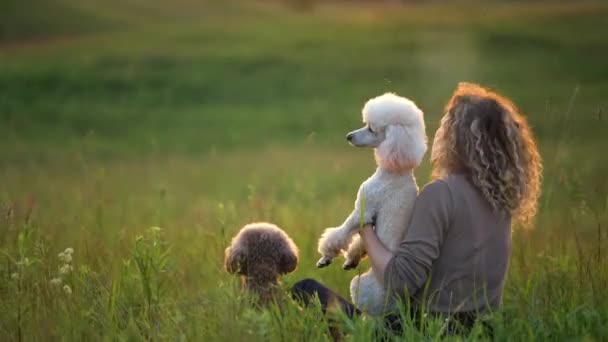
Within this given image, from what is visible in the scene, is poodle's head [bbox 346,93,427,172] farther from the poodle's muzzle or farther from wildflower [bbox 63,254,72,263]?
wildflower [bbox 63,254,72,263]

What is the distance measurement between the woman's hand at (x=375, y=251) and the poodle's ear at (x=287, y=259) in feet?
1.48

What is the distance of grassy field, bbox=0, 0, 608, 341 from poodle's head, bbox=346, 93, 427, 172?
0.77m

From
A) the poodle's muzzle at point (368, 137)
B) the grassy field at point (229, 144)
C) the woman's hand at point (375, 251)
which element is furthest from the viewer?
the grassy field at point (229, 144)

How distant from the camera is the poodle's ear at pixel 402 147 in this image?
14.3 ft

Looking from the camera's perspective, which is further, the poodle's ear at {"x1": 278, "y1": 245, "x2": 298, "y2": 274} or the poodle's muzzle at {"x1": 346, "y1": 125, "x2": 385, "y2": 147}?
the poodle's ear at {"x1": 278, "y1": 245, "x2": 298, "y2": 274}

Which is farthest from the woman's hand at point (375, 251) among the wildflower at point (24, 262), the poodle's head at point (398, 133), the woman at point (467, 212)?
the wildflower at point (24, 262)

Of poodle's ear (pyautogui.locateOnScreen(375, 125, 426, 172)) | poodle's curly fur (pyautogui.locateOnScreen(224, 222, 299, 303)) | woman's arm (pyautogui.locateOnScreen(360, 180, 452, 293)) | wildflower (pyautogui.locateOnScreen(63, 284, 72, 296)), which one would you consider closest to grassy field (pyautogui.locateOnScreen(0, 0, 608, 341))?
wildflower (pyautogui.locateOnScreen(63, 284, 72, 296))

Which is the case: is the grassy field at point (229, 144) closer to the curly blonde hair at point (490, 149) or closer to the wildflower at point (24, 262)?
the wildflower at point (24, 262)

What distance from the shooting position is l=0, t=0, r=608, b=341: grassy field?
465cm

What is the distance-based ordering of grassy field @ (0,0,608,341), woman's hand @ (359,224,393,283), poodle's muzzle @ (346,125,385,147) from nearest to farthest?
1. woman's hand @ (359,224,393,283)
2. poodle's muzzle @ (346,125,385,147)
3. grassy field @ (0,0,608,341)

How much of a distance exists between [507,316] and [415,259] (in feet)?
1.93

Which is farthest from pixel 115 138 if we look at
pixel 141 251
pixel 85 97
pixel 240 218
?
pixel 141 251

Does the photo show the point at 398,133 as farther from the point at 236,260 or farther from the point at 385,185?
the point at 236,260

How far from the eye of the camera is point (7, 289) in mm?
4969
